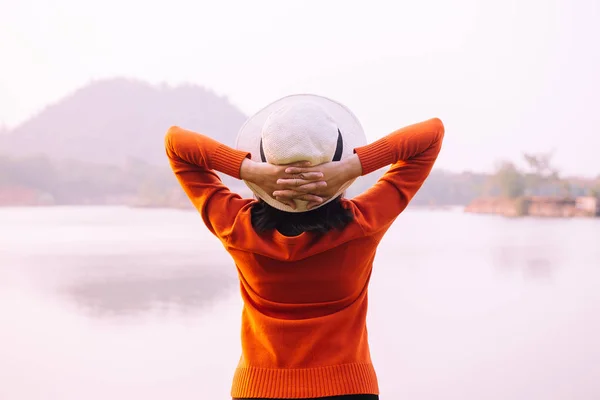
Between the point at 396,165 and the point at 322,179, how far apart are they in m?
0.14

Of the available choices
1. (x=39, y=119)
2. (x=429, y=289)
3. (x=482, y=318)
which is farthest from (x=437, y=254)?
(x=39, y=119)

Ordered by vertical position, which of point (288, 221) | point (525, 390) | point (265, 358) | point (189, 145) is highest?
point (189, 145)

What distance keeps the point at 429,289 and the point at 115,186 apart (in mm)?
2672

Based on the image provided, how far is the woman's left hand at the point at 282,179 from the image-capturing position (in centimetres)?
Answer: 83

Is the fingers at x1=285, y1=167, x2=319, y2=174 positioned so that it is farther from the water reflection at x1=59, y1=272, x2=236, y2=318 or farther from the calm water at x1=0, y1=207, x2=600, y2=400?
the water reflection at x1=59, y1=272, x2=236, y2=318

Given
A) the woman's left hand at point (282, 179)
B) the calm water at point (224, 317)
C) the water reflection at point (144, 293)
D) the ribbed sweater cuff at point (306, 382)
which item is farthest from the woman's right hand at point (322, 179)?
the water reflection at point (144, 293)

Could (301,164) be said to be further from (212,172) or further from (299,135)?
(212,172)

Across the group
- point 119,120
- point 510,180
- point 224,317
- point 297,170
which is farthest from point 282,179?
point 119,120

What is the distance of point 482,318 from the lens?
8.17ft

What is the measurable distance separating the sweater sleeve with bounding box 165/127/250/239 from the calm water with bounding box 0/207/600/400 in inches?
42.1

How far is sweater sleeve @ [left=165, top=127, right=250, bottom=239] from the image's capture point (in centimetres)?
88

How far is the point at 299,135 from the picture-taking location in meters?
0.82

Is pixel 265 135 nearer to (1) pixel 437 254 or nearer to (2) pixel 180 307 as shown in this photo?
(2) pixel 180 307

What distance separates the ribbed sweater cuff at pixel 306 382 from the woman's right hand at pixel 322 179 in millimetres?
230
